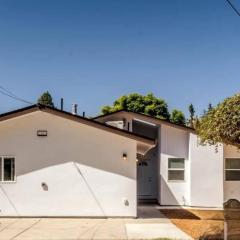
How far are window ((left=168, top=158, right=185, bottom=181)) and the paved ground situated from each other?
4.71 m

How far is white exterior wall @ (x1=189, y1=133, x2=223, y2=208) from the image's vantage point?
21062 mm

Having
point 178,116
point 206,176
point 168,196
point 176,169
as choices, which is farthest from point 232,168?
point 178,116

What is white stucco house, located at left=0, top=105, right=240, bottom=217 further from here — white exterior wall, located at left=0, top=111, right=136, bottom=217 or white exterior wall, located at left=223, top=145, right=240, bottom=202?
white exterior wall, located at left=223, top=145, right=240, bottom=202

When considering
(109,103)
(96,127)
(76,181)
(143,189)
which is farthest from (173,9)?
(109,103)

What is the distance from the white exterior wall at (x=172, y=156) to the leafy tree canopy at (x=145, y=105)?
28.6 metres

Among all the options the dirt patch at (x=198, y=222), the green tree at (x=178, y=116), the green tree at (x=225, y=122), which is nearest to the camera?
the green tree at (x=225, y=122)

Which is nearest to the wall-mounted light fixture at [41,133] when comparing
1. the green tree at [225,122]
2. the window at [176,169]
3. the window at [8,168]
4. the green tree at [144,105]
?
the window at [8,168]

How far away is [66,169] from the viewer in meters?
16.8

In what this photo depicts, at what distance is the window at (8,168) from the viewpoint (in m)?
16.7

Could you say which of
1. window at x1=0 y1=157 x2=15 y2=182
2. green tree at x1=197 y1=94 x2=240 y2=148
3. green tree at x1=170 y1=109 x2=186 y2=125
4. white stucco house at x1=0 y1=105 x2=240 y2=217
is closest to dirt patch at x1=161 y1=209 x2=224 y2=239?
white stucco house at x1=0 y1=105 x2=240 y2=217

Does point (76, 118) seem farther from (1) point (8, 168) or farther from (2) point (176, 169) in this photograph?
(2) point (176, 169)

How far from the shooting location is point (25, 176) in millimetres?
16688

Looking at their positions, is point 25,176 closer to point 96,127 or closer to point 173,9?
point 96,127

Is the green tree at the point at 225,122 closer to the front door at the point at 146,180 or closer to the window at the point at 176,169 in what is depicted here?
the window at the point at 176,169
